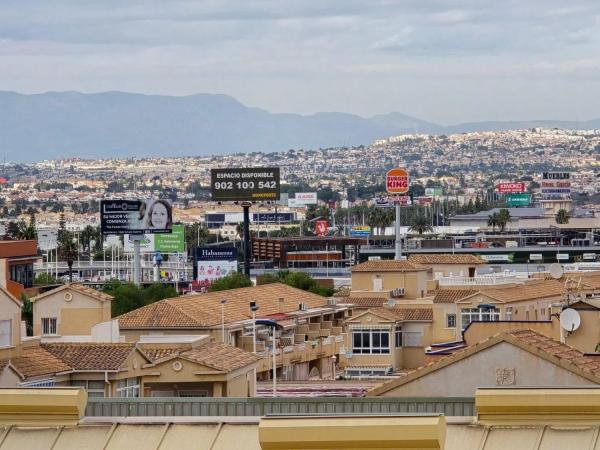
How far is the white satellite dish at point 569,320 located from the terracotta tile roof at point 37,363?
1023 cm

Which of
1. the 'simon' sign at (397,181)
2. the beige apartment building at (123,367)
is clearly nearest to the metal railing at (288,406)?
the beige apartment building at (123,367)

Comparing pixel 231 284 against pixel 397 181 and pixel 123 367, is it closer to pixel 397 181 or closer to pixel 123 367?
pixel 123 367

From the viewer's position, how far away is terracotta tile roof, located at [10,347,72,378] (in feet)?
126

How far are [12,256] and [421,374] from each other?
107m

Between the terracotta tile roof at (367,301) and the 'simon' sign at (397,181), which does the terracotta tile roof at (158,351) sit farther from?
the 'simon' sign at (397,181)

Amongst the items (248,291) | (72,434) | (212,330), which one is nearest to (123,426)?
(72,434)

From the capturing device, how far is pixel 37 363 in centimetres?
3944

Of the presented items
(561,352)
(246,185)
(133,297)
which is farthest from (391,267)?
(246,185)

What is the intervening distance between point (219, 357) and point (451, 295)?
33117mm

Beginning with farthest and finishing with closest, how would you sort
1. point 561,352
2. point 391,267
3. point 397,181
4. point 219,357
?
point 397,181, point 391,267, point 219,357, point 561,352

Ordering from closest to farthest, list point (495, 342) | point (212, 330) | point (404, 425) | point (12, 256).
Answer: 1. point (404, 425)
2. point (495, 342)
3. point (212, 330)
4. point (12, 256)

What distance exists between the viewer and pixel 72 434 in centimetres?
1556

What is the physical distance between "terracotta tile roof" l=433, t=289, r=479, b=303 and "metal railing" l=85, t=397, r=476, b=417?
2080 inches

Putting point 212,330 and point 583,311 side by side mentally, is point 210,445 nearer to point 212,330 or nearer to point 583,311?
point 583,311
